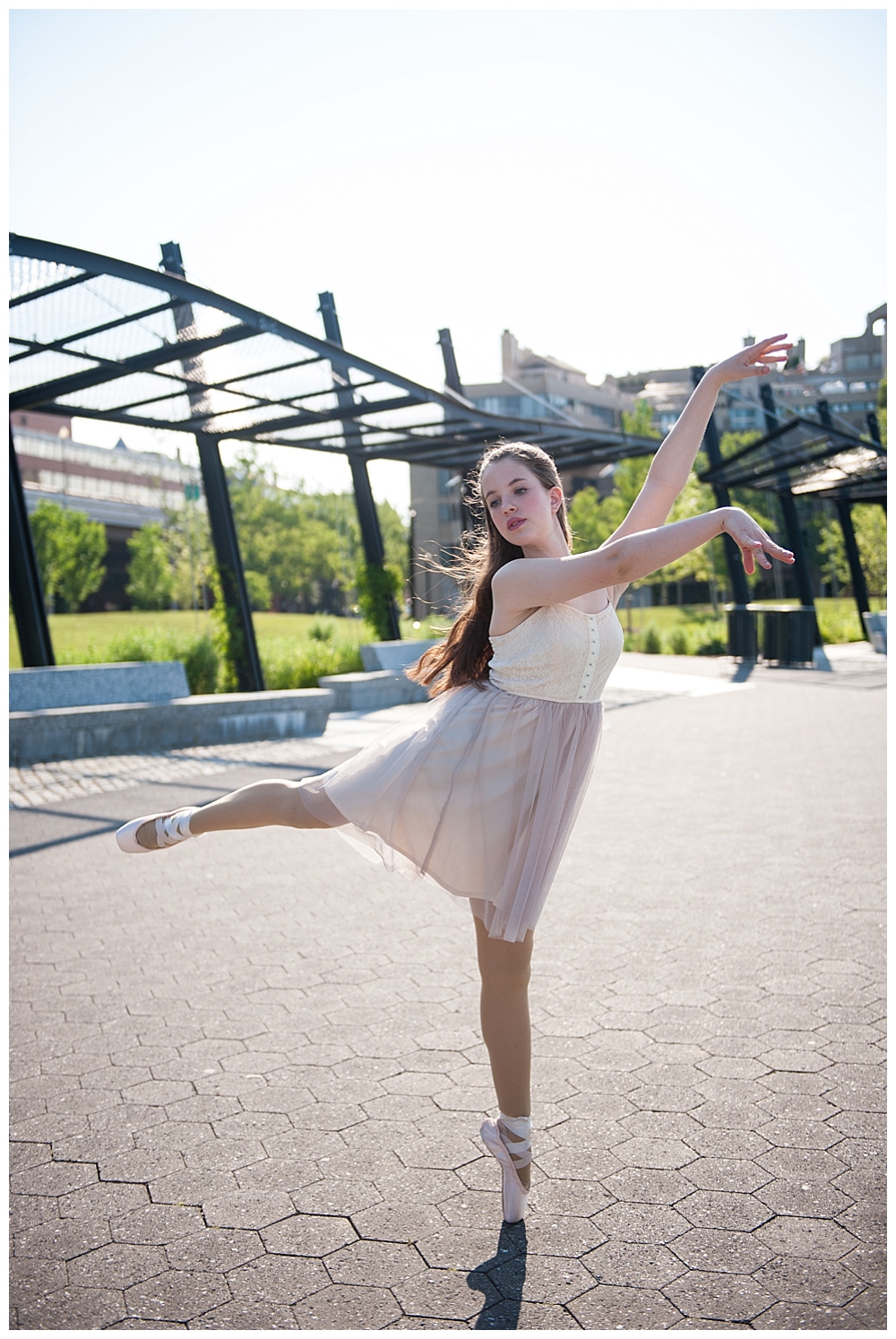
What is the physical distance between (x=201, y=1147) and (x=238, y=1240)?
513 millimetres

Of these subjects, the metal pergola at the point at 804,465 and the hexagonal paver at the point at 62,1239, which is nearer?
the hexagonal paver at the point at 62,1239

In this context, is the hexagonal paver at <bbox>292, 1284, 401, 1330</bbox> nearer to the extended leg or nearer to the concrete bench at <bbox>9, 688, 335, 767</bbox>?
the extended leg

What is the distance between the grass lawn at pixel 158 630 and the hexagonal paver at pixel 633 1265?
10442 millimetres

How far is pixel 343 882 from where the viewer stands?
607 cm

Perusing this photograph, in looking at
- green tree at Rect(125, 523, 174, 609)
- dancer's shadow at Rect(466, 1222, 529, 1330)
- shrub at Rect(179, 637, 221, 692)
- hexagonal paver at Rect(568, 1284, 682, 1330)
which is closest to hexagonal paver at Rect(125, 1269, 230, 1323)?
dancer's shadow at Rect(466, 1222, 529, 1330)

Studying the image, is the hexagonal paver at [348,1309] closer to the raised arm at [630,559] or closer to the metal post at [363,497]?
the raised arm at [630,559]

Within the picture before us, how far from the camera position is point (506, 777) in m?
2.64

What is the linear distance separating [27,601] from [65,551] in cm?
2812

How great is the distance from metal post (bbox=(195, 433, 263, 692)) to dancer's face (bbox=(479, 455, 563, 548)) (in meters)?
11.9

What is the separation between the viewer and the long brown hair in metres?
2.73

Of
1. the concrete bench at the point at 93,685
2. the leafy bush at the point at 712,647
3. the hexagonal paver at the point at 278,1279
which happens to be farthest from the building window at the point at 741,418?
the hexagonal paver at the point at 278,1279

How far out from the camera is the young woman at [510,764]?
262 centimetres

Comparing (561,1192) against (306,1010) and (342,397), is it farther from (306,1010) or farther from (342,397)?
(342,397)

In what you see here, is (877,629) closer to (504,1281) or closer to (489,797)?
(489,797)
